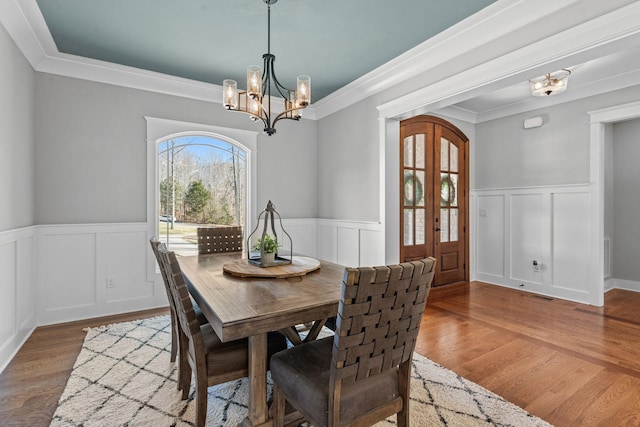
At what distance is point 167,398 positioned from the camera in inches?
78.3

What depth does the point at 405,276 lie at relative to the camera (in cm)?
123

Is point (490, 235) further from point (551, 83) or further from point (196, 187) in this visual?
point (196, 187)

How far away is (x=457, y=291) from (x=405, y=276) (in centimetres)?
381

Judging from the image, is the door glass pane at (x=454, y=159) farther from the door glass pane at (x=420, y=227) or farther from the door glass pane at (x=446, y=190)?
the door glass pane at (x=420, y=227)

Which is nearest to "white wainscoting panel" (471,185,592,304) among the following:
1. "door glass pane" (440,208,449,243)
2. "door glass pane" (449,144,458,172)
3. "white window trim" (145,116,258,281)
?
"door glass pane" (449,144,458,172)

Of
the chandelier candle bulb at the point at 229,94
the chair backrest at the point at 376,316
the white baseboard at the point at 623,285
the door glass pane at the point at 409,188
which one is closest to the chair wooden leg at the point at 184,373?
the chair backrest at the point at 376,316

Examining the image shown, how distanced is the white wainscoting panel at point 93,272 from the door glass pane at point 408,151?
3.31 metres

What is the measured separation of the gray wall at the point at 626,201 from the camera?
451 cm

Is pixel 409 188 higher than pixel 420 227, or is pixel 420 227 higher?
pixel 409 188

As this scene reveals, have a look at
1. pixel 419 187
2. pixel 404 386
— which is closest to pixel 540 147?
pixel 419 187

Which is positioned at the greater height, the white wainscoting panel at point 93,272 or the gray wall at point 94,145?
the gray wall at point 94,145

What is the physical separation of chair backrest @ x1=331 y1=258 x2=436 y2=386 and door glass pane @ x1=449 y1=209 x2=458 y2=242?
12.3ft

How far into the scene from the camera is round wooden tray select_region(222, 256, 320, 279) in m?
2.01

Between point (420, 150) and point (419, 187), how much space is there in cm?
51
